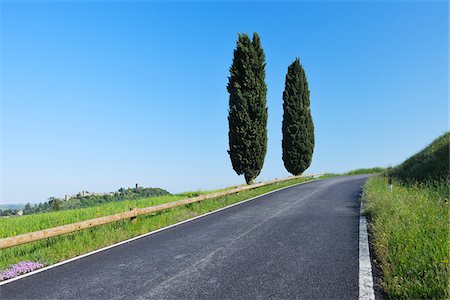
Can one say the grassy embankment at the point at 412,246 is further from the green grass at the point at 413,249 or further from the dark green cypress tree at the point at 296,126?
the dark green cypress tree at the point at 296,126

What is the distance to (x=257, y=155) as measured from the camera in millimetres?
22875

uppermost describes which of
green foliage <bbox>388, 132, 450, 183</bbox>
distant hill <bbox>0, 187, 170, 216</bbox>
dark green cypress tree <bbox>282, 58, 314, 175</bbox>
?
dark green cypress tree <bbox>282, 58, 314, 175</bbox>

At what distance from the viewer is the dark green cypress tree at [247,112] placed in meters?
22.7

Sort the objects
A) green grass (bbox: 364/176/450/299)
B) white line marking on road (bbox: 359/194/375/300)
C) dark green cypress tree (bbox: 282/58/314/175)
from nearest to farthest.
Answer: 1. green grass (bbox: 364/176/450/299)
2. white line marking on road (bbox: 359/194/375/300)
3. dark green cypress tree (bbox: 282/58/314/175)

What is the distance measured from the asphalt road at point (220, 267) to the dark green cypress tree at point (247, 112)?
13.7 m

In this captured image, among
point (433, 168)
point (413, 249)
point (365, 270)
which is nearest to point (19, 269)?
point (365, 270)

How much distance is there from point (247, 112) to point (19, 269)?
18.5 meters

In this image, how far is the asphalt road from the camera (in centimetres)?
462

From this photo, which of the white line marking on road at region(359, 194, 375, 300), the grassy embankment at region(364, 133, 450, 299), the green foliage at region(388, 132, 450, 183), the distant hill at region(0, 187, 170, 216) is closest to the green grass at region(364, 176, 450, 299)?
the grassy embankment at region(364, 133, 450, 299)

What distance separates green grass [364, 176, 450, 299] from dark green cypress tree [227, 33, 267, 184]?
1403cm

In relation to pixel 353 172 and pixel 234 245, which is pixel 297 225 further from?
pixel 353 172

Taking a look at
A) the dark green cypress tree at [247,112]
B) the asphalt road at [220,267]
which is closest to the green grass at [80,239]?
the asphalt road at [220,267]

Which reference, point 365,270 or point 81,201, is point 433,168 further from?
point 81,201

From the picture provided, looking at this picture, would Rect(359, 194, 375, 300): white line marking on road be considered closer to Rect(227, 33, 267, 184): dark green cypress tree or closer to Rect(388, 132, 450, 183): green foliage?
Rect(388, 132, 450, 183): green foliage
